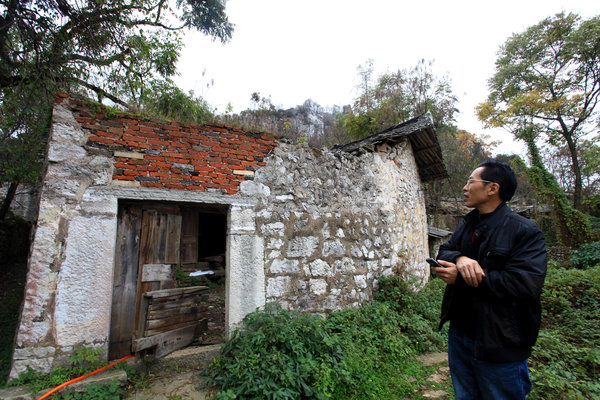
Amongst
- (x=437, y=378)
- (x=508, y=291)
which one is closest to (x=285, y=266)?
(x=437, y=378)

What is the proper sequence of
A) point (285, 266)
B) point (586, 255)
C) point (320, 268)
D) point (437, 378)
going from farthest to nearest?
point (586, 255)
point (320, 268)
point (285, 266)
point (437, 378)

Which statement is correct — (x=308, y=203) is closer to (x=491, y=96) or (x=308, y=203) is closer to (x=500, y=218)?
(x=500, y=218)

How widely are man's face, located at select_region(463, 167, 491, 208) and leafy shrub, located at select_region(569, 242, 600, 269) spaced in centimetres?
1201

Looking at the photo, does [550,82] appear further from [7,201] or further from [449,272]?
[7,201]

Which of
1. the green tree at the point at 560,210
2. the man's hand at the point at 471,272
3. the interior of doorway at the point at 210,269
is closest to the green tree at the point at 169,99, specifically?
the interior of doorway at the point at 210,269

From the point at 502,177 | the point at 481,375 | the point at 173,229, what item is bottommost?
the point at 481,375

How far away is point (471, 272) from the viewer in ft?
5.33

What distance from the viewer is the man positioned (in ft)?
5.03

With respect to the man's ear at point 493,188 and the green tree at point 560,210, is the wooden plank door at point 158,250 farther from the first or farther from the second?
the green tree at point 560,210

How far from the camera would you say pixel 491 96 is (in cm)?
1778

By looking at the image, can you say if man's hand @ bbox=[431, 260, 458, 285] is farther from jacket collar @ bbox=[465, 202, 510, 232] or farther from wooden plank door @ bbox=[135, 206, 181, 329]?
wooden plank door @ bbox=[135, 206, 181, 329]

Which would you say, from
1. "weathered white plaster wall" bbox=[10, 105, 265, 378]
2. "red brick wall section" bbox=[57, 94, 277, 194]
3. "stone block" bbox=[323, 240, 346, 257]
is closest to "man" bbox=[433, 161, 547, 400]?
"stone block" bbox=[323, 240, 346, 257]

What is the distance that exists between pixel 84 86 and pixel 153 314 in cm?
313

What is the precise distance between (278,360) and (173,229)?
7.12 ft
